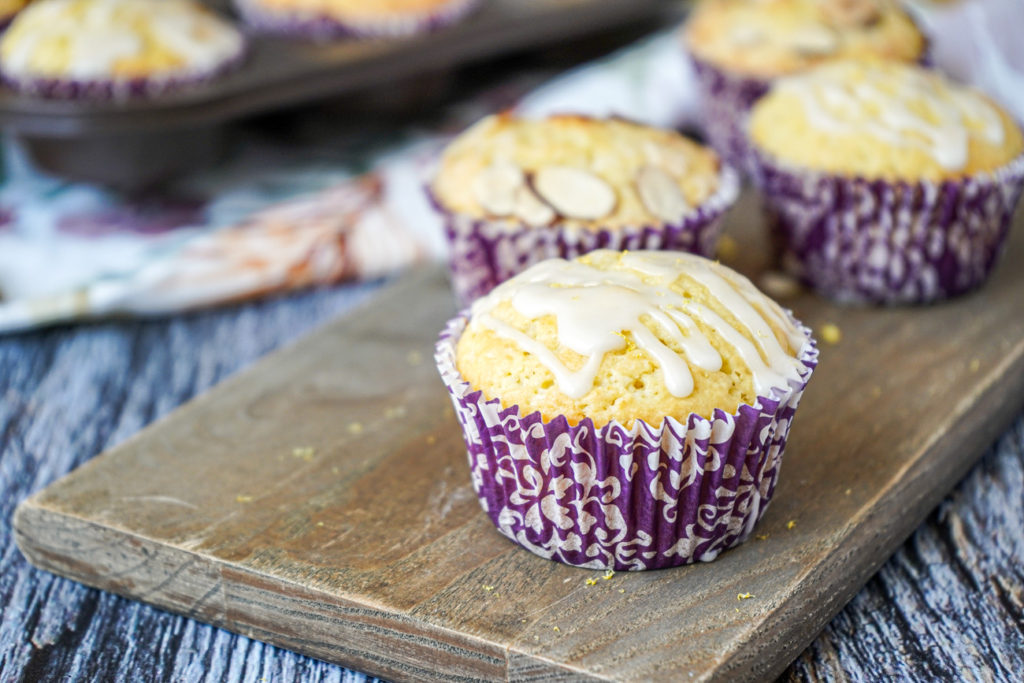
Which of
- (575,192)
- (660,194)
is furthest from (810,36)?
(575,192)

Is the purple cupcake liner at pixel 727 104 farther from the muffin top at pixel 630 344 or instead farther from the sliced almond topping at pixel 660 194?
the muffin top at pixel 630 344

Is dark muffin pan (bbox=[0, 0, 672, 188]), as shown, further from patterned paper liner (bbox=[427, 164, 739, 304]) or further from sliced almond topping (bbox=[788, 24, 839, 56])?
sliced almond topping (bbox=[788, 24, 839, 56])

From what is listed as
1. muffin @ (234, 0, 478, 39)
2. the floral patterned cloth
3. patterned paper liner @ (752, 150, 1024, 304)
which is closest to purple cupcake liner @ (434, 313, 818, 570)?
patterned paper liner @ (752, 150, 1024, 304)

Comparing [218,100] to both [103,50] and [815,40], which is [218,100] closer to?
[103,50]

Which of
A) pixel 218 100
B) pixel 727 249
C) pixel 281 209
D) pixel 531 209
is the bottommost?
pixel 281 209

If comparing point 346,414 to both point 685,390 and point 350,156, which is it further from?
point 350,156

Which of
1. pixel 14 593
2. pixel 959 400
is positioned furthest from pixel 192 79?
pixel 959 400

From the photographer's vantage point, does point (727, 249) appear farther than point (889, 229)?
Yes
